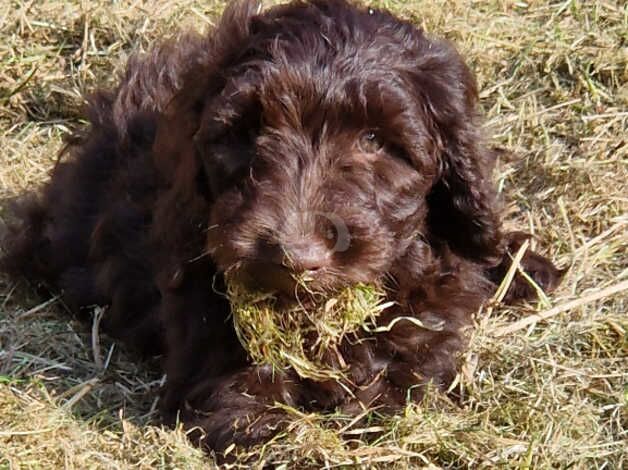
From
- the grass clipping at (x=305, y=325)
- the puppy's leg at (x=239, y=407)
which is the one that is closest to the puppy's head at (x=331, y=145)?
the grass clipping at (x=305, y=325)

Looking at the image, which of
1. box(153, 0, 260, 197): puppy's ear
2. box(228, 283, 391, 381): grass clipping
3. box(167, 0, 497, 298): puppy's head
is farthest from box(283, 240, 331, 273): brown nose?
box(153, 0, 260, 197): puppy's ear

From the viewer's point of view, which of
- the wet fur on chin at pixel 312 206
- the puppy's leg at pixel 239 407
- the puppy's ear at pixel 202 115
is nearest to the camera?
the wet fur on chin at pixel 312 206

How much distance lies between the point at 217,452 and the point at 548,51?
12.2 ft

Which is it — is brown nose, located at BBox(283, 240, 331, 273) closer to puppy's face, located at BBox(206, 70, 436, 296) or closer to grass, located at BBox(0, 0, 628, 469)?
puppy's face, located at BBox(206, 70, 436, 296)

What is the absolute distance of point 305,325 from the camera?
203 inches

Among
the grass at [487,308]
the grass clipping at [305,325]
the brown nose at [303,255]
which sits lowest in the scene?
the grass at [487,308]

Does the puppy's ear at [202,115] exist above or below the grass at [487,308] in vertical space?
above

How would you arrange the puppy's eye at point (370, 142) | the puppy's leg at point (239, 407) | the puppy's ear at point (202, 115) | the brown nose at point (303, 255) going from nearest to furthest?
the brown nose at point (303, 255)
the puppy's eye at point (370, 142)
the puppy's ear at point (202, 115)
the puppy's leg at point (239, 407)

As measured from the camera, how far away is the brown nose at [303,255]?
4.43 m

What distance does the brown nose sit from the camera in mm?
4430

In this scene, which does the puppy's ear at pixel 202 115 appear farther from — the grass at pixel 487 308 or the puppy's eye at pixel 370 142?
the grass at pixel 487 308

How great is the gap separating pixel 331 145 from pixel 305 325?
0.75 meters

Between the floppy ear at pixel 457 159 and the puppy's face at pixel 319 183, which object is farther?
the floppy ear at pixel 457 159

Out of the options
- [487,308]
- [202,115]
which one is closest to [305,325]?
[202,115]
